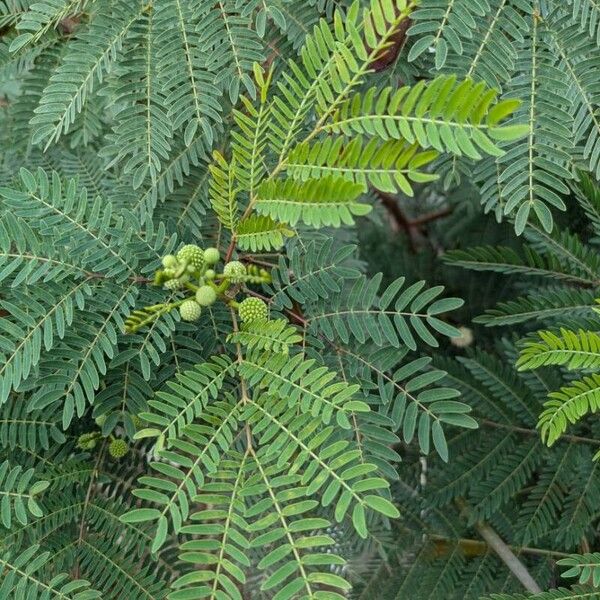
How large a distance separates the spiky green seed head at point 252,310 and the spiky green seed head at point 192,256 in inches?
1.8

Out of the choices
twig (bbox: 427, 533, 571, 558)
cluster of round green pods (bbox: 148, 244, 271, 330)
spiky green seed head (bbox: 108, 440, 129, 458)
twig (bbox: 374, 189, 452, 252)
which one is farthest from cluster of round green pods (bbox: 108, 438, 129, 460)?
twig (bbox: 374, 189, 452, 252)

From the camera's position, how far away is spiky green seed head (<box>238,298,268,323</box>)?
1.86ft

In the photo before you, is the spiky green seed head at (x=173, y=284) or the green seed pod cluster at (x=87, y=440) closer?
the spiky green seed head at (x=173, y=284)

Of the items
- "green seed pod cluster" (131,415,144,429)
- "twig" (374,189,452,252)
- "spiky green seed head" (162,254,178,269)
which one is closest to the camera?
"spiky green seed head" (162,254,178,269)

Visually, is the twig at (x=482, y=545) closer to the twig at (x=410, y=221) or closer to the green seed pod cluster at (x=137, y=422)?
the green seed pod cluster at (x=137, y=422)

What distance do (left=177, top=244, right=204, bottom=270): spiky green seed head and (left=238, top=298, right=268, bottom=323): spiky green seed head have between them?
0.15ft

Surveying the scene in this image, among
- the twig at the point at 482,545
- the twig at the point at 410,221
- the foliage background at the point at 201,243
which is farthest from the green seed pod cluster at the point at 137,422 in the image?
the twig at the point at 410,221

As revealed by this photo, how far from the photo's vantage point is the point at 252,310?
57cm

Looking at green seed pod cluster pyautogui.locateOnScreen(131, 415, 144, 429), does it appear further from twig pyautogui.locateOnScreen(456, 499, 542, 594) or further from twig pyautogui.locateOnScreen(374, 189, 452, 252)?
twig pyautogui.locateOnScreen(374, 189, 452, 252)

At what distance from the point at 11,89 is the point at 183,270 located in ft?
2.11

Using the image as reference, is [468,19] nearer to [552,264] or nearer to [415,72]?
[415,72]

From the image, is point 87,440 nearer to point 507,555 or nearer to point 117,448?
point 117,448

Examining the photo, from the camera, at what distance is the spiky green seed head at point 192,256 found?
0.55 meters

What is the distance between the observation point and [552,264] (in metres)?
0.83
